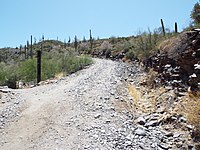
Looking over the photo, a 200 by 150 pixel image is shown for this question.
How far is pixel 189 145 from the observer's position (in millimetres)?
8453

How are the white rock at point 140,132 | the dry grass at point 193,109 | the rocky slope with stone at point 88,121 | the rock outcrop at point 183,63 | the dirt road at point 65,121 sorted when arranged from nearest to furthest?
1. the dry grass at point 193,109
2. the rocky slope with stone at point 88,121
3. the dirt road at point 65,121
4. the white rock at point 140,132
5. the rock outcrop at point 183,63

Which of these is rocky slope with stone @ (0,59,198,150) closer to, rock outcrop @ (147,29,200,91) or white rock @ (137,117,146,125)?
white rock @ (137,117,146,125)

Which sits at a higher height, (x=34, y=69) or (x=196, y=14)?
(x=196, y=14)

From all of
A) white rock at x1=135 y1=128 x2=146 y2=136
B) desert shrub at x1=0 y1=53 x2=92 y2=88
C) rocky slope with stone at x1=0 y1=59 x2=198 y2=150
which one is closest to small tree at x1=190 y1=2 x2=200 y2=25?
rocky slope with stone at x1=0 y1=59 x2=198 y2=150

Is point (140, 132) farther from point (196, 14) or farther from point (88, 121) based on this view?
point (196, 14)

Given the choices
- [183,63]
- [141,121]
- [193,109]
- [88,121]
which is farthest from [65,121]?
[183,63]

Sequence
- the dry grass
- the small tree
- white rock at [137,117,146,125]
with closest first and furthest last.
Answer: the dry grass, white rock at [137,117,146,125], the small tree

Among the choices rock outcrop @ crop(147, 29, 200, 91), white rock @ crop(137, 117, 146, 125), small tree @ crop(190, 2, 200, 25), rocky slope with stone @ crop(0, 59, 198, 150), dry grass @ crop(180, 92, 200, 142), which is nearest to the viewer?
dry grass @ crop(180, 92, 200, 142)

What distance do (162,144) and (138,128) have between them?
131 cm

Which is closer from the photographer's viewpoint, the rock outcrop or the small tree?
the rock outcrop

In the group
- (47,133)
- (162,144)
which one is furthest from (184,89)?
(47,133)

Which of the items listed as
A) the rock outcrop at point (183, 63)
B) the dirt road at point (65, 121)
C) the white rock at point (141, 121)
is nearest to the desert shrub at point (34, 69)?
the dirt road at point (65, 121)

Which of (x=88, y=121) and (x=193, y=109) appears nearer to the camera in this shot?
(x=193, y=109)

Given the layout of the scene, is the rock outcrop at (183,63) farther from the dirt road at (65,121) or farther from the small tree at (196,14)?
the dirt road at (65,121)
